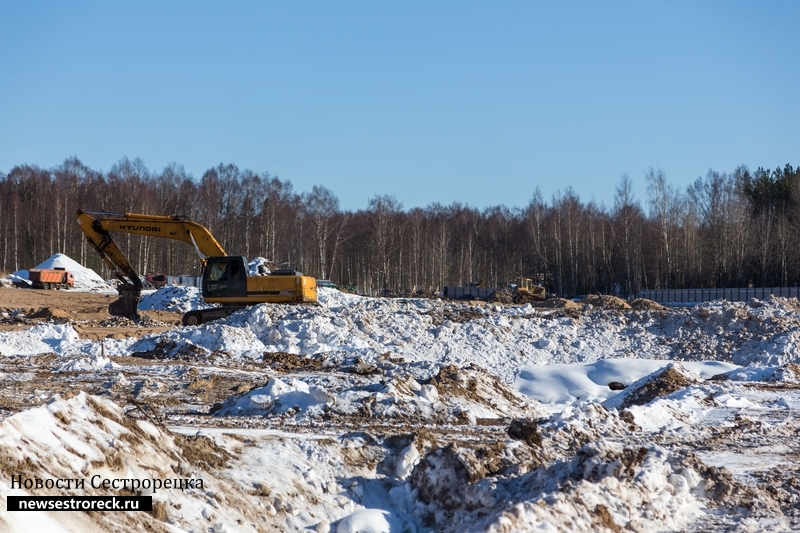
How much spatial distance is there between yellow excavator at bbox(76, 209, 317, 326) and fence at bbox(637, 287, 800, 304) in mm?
25340

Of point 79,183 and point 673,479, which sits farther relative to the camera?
point 79,183

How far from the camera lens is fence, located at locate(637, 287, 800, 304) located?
1590 inches

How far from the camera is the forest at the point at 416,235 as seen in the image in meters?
51.1

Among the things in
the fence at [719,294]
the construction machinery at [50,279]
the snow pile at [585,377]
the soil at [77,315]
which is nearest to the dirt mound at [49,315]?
the soil at [77,315]

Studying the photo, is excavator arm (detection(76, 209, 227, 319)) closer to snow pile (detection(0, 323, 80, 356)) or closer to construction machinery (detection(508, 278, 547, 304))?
snow pile (detection(0, 323, 80, 356))

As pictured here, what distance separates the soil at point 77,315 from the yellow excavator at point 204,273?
1395 millimetres

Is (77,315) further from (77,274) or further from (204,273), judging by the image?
(77,274)

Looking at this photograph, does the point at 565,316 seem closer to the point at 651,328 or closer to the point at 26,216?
the point at 651,328

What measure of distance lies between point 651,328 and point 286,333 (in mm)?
9847

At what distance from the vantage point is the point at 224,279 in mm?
22594

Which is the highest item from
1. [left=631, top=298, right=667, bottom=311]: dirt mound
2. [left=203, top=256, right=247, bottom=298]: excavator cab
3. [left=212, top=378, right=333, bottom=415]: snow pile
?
[left=203, top=256, right=247, bottom=298]: excavator cab

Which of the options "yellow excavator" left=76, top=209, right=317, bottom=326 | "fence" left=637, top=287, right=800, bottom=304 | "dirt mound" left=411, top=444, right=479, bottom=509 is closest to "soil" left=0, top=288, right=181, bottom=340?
"yellow excavator" left=76, top=209, right=317, bottom=326

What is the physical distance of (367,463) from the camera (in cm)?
776

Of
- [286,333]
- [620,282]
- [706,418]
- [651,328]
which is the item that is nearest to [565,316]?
[651,328]
